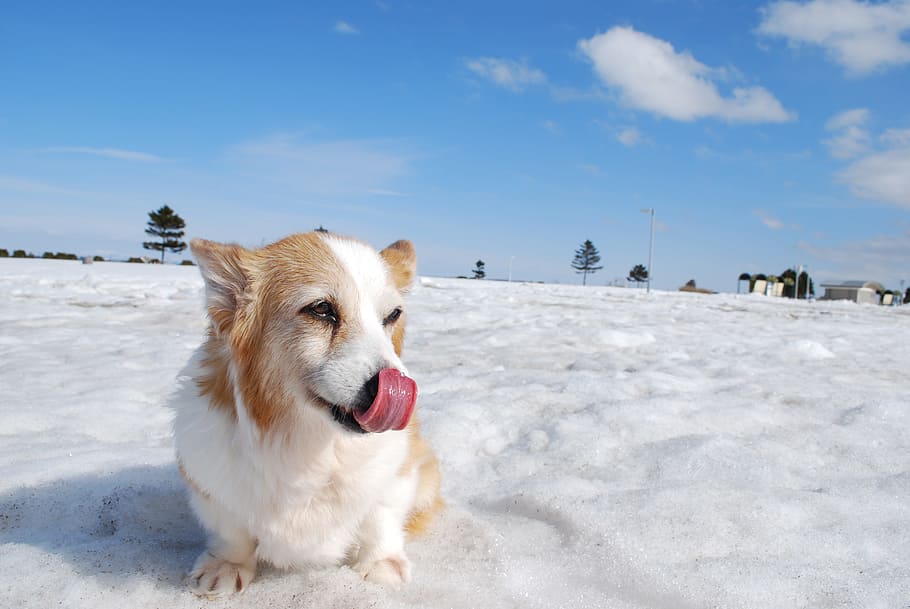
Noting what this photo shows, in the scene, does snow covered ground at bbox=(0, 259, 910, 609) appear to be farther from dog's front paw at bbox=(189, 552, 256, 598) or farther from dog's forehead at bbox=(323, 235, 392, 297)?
dog's forehead at bbox=(323, 235, 392, 297)

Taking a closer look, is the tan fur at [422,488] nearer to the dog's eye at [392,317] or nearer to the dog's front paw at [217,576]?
A: the dog's eye at [392,317]

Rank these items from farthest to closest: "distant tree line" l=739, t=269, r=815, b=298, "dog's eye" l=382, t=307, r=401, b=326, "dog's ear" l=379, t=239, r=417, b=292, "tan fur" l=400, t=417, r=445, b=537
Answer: "distant tree line" l=739, t=269, r=815, b=298
"dog's ear" l=379, t=239, r=417, b=292
"tan fur" l=400, t=417, r=445, b=537
"dog's eye" l=382, t=307, r=401, b=326

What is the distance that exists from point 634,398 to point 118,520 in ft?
11.2

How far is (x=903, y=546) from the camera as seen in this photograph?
2299mm

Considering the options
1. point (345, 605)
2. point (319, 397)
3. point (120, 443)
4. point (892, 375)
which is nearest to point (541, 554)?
point (345, 605)

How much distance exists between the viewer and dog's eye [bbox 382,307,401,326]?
7.26 ft

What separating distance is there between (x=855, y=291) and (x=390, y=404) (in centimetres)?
5734

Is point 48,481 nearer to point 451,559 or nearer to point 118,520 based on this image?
point 118,520

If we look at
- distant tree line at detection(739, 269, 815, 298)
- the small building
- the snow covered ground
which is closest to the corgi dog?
the snow covered ground

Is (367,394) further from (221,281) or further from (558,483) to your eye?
(558,483)

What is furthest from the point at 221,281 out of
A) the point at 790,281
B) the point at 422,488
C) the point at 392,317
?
the point at 790,281

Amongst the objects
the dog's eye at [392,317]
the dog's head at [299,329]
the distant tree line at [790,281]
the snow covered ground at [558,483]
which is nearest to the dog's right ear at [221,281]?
the dog's head at [299,329]

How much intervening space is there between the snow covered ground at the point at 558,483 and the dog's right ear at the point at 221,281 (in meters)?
0.92

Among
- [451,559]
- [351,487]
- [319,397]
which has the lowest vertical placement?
[451,559]
